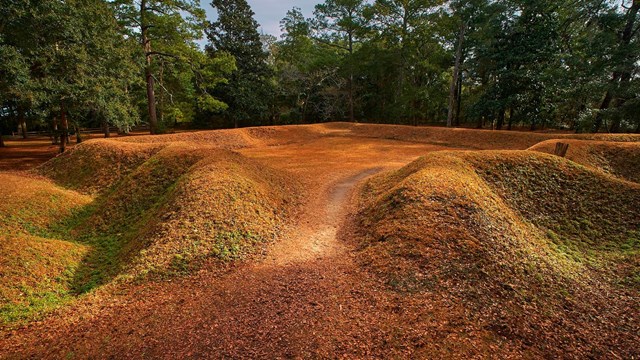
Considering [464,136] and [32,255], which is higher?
[464,136]

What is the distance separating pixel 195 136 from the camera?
19.5 metres

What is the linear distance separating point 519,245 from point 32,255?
32.1ft

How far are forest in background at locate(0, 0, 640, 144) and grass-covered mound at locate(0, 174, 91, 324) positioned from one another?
6.13 metres

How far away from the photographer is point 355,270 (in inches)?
218

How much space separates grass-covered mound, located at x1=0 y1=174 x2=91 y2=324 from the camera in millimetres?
4781

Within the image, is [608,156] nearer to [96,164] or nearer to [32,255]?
[32,255]

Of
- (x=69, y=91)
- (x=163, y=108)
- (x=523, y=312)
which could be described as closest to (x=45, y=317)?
(x=523, y=312)

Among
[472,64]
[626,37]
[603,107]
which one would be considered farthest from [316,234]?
[472,64]

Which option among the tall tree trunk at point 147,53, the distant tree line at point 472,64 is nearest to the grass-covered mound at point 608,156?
the distant tree line at point 472,64

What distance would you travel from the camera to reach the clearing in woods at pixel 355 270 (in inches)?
153

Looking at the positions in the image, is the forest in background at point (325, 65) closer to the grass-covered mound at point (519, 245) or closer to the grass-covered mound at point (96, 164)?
the grass-covered mound at point (96, 164)

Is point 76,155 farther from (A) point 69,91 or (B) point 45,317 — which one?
(B) point 45,317

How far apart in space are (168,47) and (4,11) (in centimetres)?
918

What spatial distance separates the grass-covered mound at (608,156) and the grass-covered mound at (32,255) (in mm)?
14870
